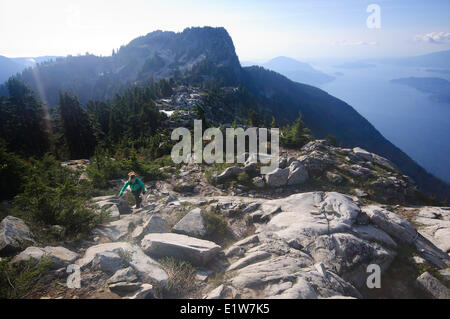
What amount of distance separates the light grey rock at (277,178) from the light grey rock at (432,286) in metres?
6.55

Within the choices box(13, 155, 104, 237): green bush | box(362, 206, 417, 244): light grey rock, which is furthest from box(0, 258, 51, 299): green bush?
box(362, 206, 417, 244): light grey rock

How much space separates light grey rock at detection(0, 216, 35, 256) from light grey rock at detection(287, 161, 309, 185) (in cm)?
1085

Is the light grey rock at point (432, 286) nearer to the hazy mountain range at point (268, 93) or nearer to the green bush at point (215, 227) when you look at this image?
the green bush at point (215, 227)

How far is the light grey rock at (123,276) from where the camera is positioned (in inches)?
189

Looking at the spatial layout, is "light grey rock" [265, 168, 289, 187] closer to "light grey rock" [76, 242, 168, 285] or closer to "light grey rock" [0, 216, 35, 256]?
"light grey rock" [76, 242, 168, 285]

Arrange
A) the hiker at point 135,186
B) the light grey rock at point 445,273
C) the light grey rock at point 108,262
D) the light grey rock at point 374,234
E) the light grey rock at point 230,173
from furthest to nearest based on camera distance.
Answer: the light grey rock at point 230,173 → the hiker at point 135,186 → the light grey rock at point 374,234 → the light grey rock at point 445,273 → the light grey rock at point 108,262

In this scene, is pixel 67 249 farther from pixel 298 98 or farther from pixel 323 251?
pixel 298 98

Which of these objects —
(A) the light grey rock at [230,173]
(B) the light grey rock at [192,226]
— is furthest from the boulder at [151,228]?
(A) the light grey rock at [230,173]

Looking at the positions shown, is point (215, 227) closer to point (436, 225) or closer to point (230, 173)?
point (230, 173)

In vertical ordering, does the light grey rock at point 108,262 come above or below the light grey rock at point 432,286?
above

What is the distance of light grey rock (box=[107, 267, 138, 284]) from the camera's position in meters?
4.81

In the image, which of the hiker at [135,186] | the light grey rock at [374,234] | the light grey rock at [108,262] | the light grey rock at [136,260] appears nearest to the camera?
the light grey rock at [136,260]

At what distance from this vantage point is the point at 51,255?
17.4ft
